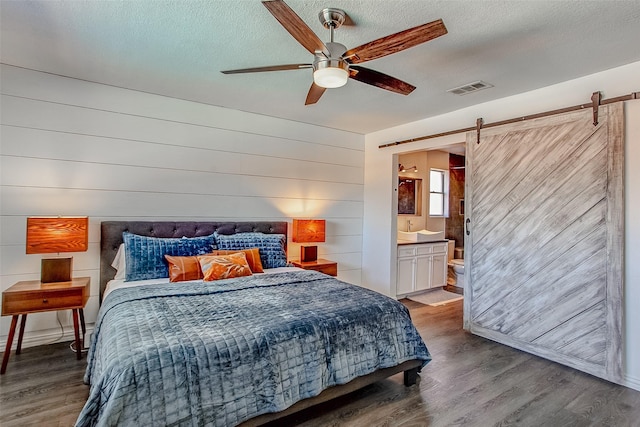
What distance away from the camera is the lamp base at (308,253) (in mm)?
4398

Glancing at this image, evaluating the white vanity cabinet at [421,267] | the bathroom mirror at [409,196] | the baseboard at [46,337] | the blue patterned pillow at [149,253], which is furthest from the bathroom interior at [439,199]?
the baseboard at [46,337]

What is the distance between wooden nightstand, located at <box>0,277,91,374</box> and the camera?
2609 mm

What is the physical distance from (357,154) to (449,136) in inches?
61.1

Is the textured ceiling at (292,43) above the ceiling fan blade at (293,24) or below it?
above

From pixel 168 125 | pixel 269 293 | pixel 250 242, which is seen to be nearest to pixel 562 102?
pixel 269 293

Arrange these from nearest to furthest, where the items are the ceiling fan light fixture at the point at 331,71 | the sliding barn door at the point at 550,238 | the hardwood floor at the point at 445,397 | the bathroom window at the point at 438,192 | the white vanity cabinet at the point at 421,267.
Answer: the ceiling fan light fixture at the point at 331,71 < the hardwood floor at the point at 445,397 < the sliding barn door at the point at 550,238 < the white vanity cabinet at the point at 421,267 < the bathroom window at the point at 438,192

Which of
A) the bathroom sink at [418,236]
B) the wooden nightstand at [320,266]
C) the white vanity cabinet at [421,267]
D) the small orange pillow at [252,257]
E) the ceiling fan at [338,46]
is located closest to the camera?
the ceiling fan at [338,46]

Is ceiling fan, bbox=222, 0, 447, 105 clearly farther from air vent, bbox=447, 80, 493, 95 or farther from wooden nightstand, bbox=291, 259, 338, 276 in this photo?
wooden nightstand, bbox=291, 259, 338, 276

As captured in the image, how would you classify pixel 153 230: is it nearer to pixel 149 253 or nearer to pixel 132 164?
pixel 149 253

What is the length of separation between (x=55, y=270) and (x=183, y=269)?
3.56 ft

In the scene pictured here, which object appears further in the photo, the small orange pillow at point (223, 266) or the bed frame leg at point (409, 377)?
the small orange pillow at point (223, 266)

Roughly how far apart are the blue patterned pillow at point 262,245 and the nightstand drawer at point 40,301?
1306 millimetres

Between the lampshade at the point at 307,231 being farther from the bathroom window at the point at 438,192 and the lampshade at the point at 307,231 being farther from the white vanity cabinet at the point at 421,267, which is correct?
the bathroom window at the point at 438,192

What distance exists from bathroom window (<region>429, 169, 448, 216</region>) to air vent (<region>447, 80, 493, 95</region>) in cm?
290
